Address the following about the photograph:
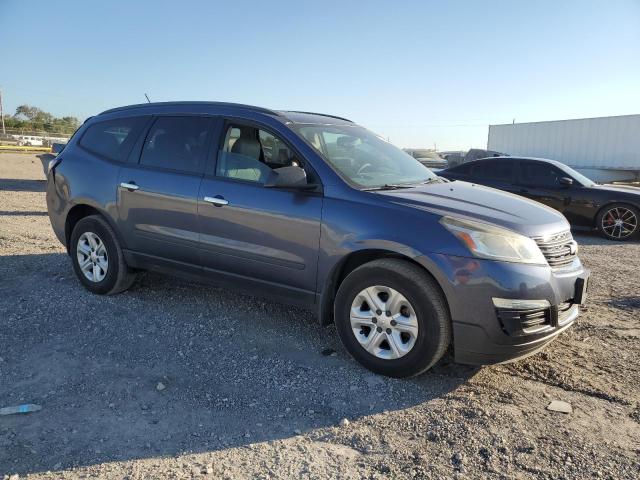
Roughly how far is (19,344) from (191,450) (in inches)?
80.5

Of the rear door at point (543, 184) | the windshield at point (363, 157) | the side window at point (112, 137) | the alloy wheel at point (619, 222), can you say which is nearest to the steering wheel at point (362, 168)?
the windshield at point (363, 157)

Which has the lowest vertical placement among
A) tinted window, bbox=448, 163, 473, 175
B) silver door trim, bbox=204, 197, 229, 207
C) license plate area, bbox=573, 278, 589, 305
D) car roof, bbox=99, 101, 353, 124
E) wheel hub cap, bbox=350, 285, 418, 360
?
wheel hub cap, bbox=350, 285, 418, 360

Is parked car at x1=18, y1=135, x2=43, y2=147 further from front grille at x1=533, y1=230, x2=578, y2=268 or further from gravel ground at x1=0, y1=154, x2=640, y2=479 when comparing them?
front grille at x1=533, y1=230, x2=578, y2=268

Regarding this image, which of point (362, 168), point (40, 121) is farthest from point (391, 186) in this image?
point (40, 121)

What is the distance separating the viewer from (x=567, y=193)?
9555 mm

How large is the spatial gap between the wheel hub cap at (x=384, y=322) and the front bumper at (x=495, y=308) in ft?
0.99

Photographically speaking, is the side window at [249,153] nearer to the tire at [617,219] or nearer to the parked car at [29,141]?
the tire at [617,219]

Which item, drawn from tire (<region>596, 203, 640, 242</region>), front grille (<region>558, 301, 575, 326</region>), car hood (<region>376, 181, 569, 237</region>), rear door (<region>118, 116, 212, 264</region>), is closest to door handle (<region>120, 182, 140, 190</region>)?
rear door (<region>118, 116, 212, 264</region>)

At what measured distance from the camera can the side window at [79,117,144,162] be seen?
16.3ft

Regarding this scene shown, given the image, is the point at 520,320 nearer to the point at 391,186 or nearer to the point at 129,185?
the point at 391,186

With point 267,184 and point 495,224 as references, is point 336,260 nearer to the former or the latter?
point 267,184

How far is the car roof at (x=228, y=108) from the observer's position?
14.3ft

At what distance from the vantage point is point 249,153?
4340 mm

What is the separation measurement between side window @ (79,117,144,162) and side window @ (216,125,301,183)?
3.77ft
